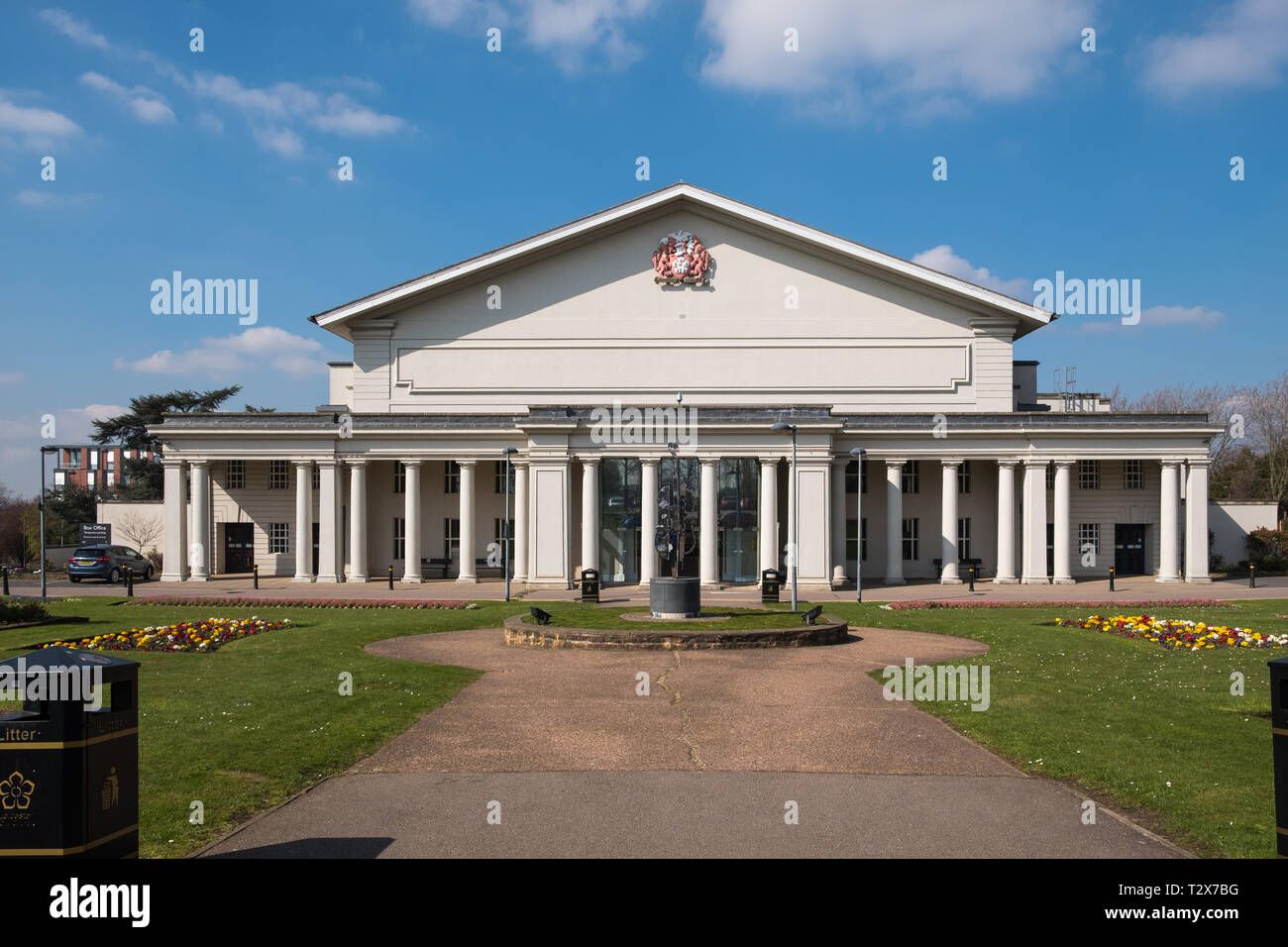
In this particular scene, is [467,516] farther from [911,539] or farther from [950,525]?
[950,525]

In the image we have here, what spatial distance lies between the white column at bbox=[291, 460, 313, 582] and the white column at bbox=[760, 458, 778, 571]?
19.9m

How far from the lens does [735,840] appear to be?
7602 millimetres

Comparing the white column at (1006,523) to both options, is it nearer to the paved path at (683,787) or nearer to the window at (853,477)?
the window at (853,477)

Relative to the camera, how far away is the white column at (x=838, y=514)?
3956 centimetres

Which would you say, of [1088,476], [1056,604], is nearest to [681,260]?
[1088,476]

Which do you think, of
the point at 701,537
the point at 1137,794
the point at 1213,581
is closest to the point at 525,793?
the point at 1137,794

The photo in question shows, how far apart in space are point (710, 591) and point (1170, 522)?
2051 centimetres

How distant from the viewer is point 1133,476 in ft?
142

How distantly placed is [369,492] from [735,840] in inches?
1529

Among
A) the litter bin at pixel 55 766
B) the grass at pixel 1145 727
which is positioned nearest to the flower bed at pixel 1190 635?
the grass at pixel 1145 727

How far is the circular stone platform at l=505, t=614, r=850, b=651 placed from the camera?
19797mm

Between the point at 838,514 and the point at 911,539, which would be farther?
the point at 911,539
